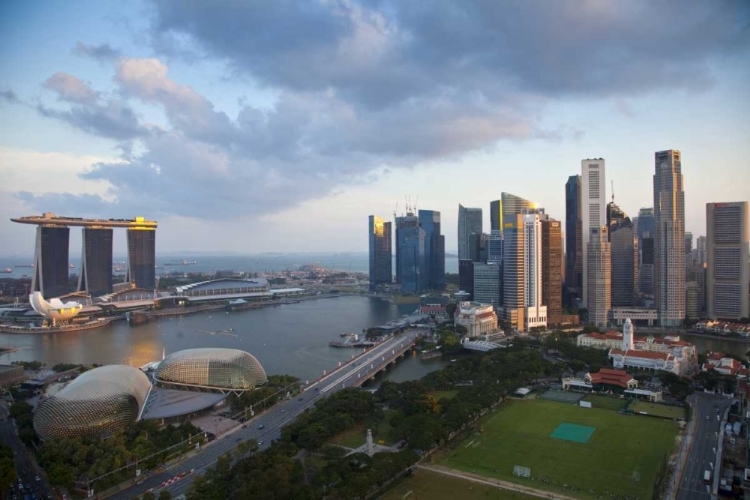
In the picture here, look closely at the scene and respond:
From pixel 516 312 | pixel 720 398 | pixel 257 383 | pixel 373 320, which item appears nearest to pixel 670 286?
pixel 516 312

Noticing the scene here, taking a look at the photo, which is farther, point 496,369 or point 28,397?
point 496,369

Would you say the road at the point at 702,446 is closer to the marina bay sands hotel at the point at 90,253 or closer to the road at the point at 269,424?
the road at the point at 269,424

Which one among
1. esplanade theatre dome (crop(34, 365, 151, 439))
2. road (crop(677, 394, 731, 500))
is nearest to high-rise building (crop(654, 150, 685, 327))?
road (crop(677, 394, 731, 500))

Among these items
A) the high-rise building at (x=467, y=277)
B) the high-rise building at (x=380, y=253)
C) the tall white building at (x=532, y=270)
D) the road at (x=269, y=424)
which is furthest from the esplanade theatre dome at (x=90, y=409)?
the high-rise building at (x=380, y=253)

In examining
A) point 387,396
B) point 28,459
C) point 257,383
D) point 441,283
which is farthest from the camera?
point 441,283

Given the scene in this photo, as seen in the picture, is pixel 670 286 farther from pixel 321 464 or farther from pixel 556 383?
pixel 321 464

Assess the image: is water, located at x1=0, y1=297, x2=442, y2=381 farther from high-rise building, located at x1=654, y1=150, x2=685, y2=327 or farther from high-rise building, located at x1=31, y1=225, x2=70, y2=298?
high-rise building, located at x1=654, y1=150, x2=685, y2=327

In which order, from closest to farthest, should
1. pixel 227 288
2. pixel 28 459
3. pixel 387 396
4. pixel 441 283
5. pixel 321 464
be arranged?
1. pixel 321 464
2. pixel 28 459
3. pixel 387 396
4. pixel 227 288
5. pixel 441 283
